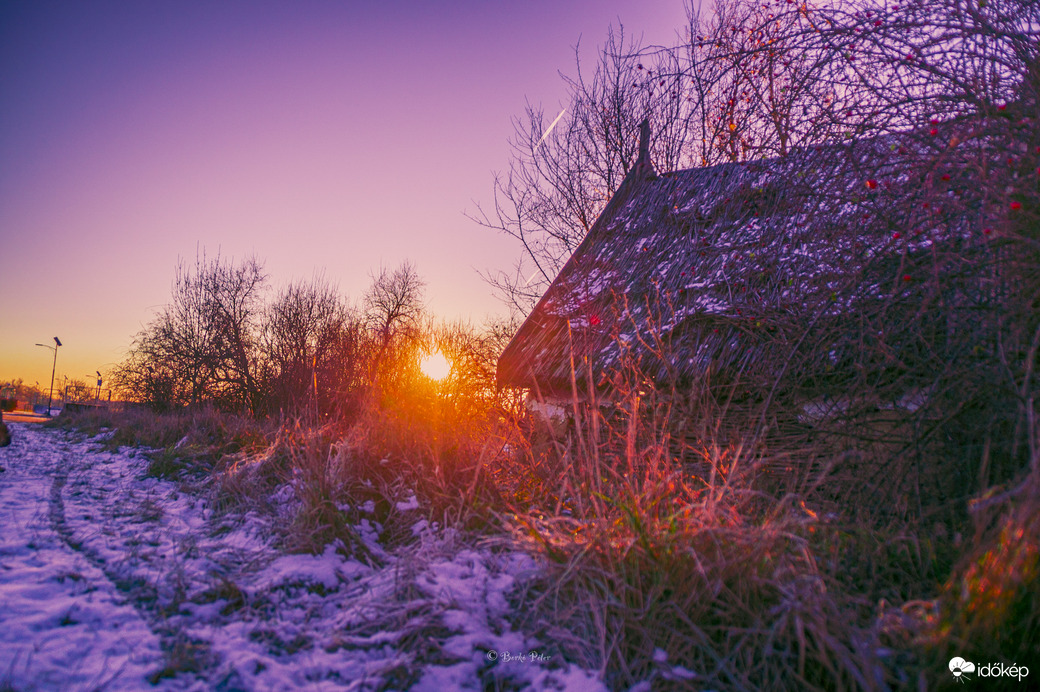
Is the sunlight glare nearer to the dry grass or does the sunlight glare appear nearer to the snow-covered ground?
the dry grass

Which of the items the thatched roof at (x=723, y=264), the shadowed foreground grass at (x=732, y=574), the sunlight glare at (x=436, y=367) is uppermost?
the thatched roof at (x=723, y=264)

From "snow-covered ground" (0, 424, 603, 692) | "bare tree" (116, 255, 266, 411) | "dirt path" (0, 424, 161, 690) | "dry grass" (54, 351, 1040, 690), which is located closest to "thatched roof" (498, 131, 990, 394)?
"dry grass" (54, 351, 1040, 690)

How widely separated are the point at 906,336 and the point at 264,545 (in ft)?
11.4

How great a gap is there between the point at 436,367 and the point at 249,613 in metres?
2.14

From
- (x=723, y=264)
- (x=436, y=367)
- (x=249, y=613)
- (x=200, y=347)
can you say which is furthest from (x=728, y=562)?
(x=200, y=347)

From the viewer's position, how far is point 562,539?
7.02 ft

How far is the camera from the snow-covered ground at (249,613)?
165 cm

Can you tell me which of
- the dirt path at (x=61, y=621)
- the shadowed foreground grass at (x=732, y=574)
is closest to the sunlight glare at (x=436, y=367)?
the shadowed foreground grass at (x=732, y=574)

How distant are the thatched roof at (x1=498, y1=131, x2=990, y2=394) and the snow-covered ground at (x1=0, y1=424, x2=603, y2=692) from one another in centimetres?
134

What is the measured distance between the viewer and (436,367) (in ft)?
12.9

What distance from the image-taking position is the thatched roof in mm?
2795

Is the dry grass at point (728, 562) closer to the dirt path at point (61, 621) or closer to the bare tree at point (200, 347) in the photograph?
the dirt path at point (61, 621)

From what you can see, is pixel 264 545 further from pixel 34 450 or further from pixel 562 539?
pixel 34 450

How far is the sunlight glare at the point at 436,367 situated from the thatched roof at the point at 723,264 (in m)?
0.97
